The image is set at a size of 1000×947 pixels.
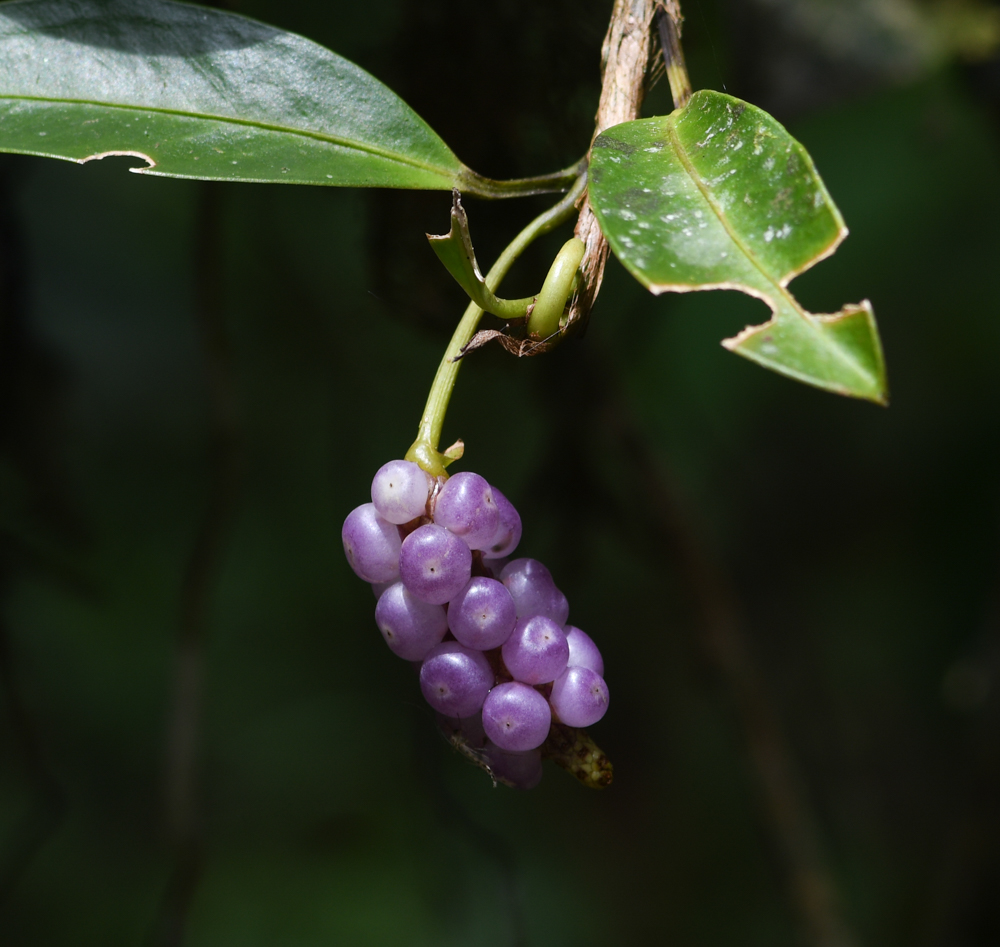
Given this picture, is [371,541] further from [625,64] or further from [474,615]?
[625,64]

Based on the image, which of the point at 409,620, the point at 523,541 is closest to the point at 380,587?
the point at 409,620

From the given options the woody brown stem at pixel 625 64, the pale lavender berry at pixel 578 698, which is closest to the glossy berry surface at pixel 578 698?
the pale lavender berry at pixel 578 698

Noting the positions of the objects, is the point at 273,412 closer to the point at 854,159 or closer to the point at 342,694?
the point at 342,694

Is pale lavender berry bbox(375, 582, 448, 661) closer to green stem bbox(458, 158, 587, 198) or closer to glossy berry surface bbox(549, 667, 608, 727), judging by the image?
glossy berry surface bbox(549, 667, 608, 727)

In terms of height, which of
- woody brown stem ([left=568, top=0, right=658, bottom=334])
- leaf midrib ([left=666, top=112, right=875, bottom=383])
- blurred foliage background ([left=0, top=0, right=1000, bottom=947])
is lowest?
blurred foliage background ([left=0, top=0, right=1000, bottom=947])

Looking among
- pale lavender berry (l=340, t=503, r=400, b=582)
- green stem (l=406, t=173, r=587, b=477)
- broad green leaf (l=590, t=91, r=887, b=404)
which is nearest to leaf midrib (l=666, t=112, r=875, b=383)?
broad green leaf (l=590, t=91, r=887, b=404)

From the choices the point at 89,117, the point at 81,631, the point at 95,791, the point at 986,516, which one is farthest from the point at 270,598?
the point at 986,516
